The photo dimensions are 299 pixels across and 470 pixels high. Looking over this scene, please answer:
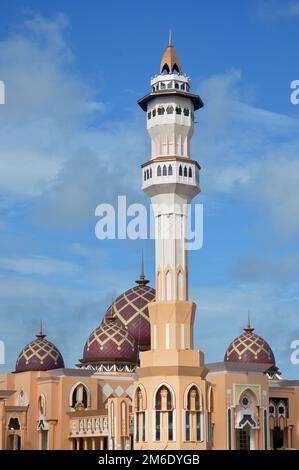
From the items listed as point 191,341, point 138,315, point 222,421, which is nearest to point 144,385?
point 191,341

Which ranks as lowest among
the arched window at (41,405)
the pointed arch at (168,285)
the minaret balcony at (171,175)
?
the arched window at (41,405)

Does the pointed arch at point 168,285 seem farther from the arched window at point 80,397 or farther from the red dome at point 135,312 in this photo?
the red dome at point 135,312

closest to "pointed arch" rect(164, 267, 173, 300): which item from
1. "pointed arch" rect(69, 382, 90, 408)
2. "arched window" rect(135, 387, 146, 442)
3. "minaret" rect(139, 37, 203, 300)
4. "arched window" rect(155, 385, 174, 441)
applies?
"minaret" rect(139, 37, 203, 300)

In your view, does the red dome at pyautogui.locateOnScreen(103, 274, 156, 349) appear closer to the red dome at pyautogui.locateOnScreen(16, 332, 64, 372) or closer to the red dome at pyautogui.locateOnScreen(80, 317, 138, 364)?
the red dome at pyautogui.locateOnScreen(80, 317, 138, 364)

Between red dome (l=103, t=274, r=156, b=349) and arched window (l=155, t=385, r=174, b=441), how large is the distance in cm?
1403

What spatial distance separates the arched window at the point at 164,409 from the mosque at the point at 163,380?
0.04m

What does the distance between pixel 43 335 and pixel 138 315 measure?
6013 millimetres

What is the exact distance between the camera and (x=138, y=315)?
57188mm

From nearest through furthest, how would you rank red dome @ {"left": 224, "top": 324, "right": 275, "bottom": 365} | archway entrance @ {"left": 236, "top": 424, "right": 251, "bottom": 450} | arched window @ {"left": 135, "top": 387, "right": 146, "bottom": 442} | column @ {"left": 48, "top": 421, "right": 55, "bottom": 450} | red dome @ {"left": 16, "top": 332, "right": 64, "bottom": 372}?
arched window @ {"left": 135, "top": 387, "right": 146, "bottom": 442}
archway entrance @ {"left": 236, "top": 424, "right": 251, "bottom": 450}
column @ {"left": 48, "top": 421, "right": 55, "bottom": 450}
red dome @ {"left": 16, "top": 332, "right": 64, "bottom": 372}
red dome @ {"left": 224, "top": 324, "right": 275, "bottom": 365}

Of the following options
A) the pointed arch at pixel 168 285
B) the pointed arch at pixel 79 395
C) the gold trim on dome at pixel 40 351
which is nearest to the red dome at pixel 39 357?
the gold trim on dome at pixel 40 351

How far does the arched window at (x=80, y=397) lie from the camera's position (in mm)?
48969

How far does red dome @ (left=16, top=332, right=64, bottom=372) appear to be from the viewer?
51.9 m

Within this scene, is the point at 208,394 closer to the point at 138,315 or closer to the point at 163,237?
the point at 163,237

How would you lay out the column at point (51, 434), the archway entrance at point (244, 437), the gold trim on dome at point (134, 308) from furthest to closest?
1. the gold trim on dome at point (134, 308)
2. the column at point (51, 434)
3. the archway entrance at point (244, 437)
